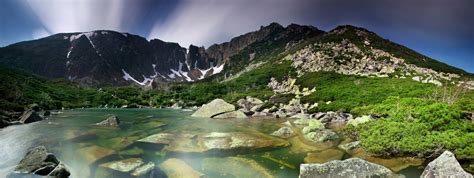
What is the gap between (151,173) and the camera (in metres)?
19.5

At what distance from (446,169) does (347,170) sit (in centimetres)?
483

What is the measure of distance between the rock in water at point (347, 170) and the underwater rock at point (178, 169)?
6642 mm

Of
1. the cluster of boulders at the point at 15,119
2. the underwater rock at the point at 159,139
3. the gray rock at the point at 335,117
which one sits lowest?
the underwater rock at the point at 159,139

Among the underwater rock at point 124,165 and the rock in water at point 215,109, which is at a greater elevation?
the rock in water at point 215,109

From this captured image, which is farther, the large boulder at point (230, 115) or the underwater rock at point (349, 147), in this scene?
the large boulder at point (230, 115)

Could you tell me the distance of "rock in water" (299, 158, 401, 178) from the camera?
56.5ft

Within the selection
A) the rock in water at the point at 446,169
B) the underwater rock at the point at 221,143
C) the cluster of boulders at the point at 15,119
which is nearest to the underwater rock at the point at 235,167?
the underwater rock at the point at 221,143

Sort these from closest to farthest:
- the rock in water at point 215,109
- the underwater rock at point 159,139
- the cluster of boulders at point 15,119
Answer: the underwater rock at point 159,139 → the cluster of boulders at point 15,119 → the rock in water at point 215,109

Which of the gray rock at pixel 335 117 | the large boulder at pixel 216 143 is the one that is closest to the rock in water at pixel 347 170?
the large boulder at pixel 216 143

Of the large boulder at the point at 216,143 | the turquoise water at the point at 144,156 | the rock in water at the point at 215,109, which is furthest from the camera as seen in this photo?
the rock in water at the point at 215,109

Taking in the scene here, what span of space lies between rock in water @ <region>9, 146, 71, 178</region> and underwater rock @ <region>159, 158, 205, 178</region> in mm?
5939

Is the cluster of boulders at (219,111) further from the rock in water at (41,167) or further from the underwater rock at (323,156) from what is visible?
the rock in water at (41,167)

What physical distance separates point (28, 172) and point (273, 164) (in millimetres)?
15602

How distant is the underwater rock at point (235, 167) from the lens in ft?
65.2
